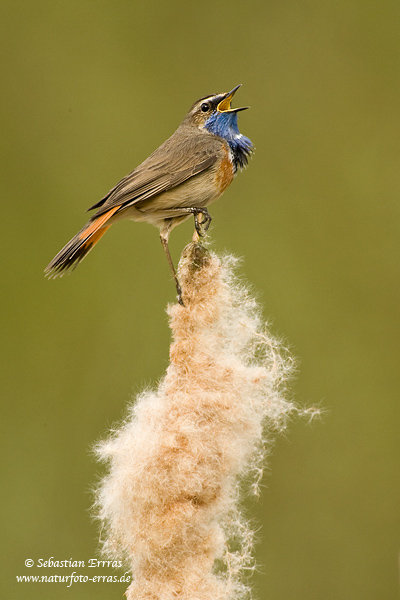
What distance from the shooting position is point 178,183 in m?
2.81

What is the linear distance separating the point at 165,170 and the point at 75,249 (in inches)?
21.8

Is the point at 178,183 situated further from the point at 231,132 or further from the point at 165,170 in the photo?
the point at 231,132

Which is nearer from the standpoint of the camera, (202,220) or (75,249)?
(75,249)

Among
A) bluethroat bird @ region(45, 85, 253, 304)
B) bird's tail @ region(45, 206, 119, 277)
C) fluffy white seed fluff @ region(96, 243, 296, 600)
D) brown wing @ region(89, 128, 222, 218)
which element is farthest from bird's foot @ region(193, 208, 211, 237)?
fluffy white seed fluff @ region(96, 243, 296, 600)

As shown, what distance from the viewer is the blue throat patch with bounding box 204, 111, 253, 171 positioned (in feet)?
10.1

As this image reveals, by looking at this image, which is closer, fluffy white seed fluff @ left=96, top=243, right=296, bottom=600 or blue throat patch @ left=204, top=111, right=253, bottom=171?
fluffy white seed fluff @ left=96, top=243, right=296, bottom=600

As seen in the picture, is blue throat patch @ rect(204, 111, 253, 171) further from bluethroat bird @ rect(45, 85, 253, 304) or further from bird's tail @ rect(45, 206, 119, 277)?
bird's tail @ rect(45, 206, 119, 277)

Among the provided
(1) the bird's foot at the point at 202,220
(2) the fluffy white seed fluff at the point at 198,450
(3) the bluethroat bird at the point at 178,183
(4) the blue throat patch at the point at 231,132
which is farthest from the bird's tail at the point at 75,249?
(4) the blue throat patch at the point at 231,132

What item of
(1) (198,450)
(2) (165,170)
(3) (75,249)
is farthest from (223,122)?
(1) (198,450)

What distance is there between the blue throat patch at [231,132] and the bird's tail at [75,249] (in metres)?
0.73

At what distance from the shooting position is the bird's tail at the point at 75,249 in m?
2.45

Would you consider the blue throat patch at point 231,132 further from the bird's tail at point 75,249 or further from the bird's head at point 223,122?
the bird's tail at point 75,249

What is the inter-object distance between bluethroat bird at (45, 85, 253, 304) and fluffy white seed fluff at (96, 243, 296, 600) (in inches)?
19.2

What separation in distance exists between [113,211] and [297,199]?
2.45 metres
